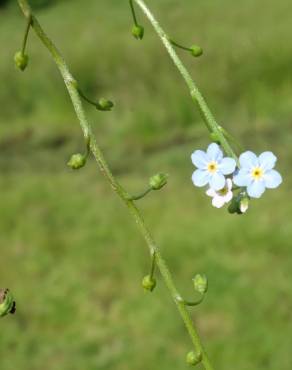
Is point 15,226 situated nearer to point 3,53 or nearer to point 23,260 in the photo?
point 23,260

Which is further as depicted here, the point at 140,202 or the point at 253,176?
the point at 140,202

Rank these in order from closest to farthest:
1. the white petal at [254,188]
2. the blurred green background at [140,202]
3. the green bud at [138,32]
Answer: the white petal at [254,188] < the green bud at [138,32] < the blurred green background at [140,202]

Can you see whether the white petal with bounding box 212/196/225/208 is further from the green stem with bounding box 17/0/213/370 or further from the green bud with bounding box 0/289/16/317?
the green bud with bounding box 0/289/16/317

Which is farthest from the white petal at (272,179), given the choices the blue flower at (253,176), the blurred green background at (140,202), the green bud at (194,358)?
the blurred green background at (140,202)

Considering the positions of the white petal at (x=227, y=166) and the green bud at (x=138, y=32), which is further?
the green bud at (x=138, y=32)

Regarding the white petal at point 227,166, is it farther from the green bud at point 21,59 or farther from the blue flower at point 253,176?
the green bud at point 21,59

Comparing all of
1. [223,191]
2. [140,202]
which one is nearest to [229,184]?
[223,191]

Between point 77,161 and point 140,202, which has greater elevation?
point 77,161

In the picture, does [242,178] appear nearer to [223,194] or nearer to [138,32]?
[223,194]
